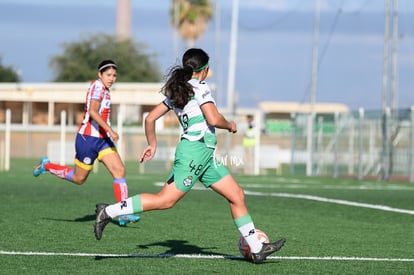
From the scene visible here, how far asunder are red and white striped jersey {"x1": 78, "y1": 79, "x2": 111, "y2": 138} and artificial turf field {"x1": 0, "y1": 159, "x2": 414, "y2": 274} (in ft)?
4.09

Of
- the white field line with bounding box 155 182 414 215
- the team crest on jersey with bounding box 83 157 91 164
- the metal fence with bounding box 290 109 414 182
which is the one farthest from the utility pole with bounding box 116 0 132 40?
the team crest on jersey with bounding box 83 157 91 164

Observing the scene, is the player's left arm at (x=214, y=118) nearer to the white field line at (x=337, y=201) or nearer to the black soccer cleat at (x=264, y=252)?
the black soccer cleat at (x=264, y=252)

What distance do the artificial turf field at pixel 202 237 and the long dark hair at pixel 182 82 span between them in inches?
61.6

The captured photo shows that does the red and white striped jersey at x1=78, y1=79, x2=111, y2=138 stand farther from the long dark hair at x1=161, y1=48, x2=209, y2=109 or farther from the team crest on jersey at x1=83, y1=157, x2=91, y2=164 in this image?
the long dark hair at x1=161, y1=48, x2=209, y2=109

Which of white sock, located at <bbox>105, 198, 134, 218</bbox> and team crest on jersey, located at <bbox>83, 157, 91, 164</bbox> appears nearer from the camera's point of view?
white sock, located at <bbox>105, 198, 134, 218</bbox>

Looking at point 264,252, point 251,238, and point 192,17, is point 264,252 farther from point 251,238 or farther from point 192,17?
point 192,17

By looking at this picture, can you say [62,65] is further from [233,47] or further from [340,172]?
[340,172]

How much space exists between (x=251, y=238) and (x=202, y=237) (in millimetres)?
2518

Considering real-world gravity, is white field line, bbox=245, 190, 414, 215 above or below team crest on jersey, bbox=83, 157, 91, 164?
below

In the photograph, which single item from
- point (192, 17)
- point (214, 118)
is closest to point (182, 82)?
point (214, 118)

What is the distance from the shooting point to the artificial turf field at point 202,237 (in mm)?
9680

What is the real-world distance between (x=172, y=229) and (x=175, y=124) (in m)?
52.6

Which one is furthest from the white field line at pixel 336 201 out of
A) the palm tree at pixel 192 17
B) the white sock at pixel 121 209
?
the palm tree at pixel 192 17

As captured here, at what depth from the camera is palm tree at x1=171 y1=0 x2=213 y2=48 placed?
92.6 meters
